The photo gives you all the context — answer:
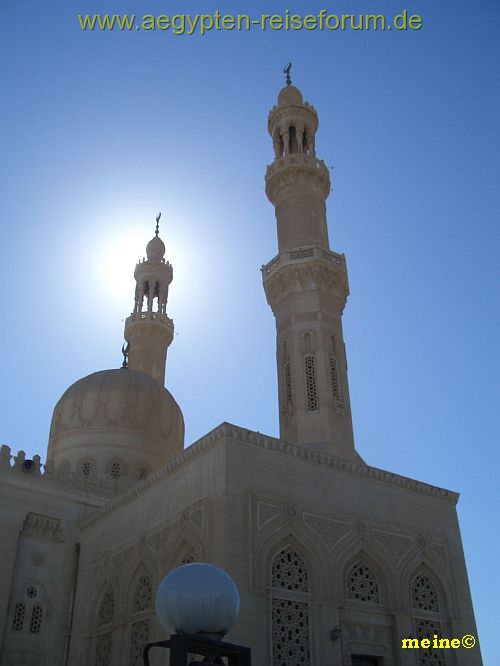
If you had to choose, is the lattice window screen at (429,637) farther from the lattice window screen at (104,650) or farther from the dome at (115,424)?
the dome at (115,424)

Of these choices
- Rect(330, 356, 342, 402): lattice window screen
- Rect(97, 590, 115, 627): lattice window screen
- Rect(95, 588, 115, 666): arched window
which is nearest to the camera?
Rect(95, 588, 115, 666): arched window

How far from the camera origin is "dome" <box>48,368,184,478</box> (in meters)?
19.4

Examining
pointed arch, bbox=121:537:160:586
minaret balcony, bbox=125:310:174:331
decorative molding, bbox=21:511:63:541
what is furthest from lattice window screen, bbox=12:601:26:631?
minaret balcony, bbox=125:310:174:331

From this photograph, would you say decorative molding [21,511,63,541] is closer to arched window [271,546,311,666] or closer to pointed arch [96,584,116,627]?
pointed arch [96,584,116,627]

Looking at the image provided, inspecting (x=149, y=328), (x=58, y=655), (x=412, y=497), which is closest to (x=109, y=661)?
(x=58, y=655)

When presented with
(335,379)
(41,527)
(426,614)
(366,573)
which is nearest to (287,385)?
(335,379)

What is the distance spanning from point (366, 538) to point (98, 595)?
5759mm

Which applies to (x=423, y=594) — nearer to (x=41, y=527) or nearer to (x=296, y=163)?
(x=41, y=527)

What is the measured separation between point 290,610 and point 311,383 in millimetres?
5791

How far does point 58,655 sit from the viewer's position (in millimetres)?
14594

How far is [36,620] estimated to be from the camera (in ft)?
48.5

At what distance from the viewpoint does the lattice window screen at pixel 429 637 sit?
38.5ft

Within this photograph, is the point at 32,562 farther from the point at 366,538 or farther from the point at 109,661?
the point at 366,538

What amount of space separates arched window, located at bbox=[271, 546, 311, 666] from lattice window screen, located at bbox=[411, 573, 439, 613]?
94.9 inches
